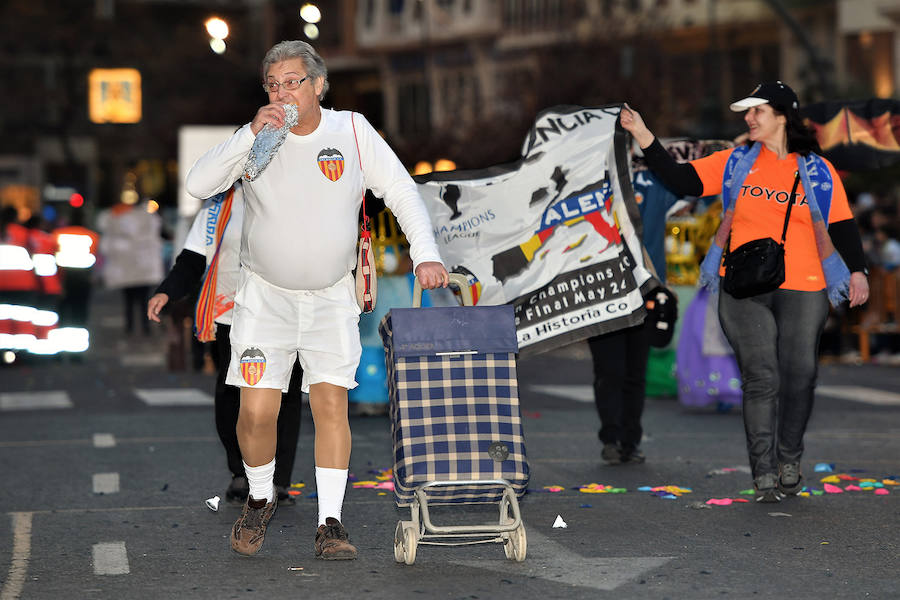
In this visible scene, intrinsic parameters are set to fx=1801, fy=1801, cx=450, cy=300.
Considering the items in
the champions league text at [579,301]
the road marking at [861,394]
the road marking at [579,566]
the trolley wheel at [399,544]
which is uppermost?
the champions league text at [579,301]

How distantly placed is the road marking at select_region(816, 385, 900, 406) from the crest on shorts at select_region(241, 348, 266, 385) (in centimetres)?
862

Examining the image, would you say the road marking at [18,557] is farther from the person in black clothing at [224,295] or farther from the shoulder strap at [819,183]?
the shoulder strap at [819,183]

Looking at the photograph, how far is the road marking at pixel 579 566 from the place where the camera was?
6547 millimetres

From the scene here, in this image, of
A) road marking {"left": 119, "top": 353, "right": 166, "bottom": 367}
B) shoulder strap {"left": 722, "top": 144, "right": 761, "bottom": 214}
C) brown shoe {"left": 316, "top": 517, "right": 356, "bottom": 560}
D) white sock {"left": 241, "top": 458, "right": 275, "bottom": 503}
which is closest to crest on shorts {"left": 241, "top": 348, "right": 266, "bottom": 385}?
white sock {"left": 241, "top": 458, "right": 275, "bottom": 503}

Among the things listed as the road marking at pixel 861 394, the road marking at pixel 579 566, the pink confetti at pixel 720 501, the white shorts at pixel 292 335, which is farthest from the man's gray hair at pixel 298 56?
the road marking at pixel 861 394

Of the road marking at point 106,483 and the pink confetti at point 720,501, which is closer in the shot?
the pink confetti at point 720,501

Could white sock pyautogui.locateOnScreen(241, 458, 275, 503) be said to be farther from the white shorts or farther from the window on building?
the window on building

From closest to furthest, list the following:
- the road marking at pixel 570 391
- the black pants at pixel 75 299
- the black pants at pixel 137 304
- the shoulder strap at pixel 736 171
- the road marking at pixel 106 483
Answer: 1. the shoulder strap at pixel 736 171
2. the road marking at pixel 106 483
3. the road marking at pixel 570 391
4. the black pants at pixel 75 299
5. the black pants at pixel 137 304

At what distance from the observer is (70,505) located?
8.70m

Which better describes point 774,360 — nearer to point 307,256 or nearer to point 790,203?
point 790,203

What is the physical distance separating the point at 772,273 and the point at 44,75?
246 feet

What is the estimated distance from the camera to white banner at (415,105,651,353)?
30.8ft

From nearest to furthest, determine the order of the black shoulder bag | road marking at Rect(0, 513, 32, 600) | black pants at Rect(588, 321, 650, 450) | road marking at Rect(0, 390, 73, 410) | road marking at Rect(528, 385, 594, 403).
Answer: road marking at Rect(0, 513, 32, 600) → the black shoulder bag → black pants at Rect(588, 321, 650, 450) → road marking at Rect(0, 390, 73, 410) → road marking at Rect(528, 385, 594, 403)

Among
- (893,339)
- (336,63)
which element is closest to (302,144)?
(893,339)
